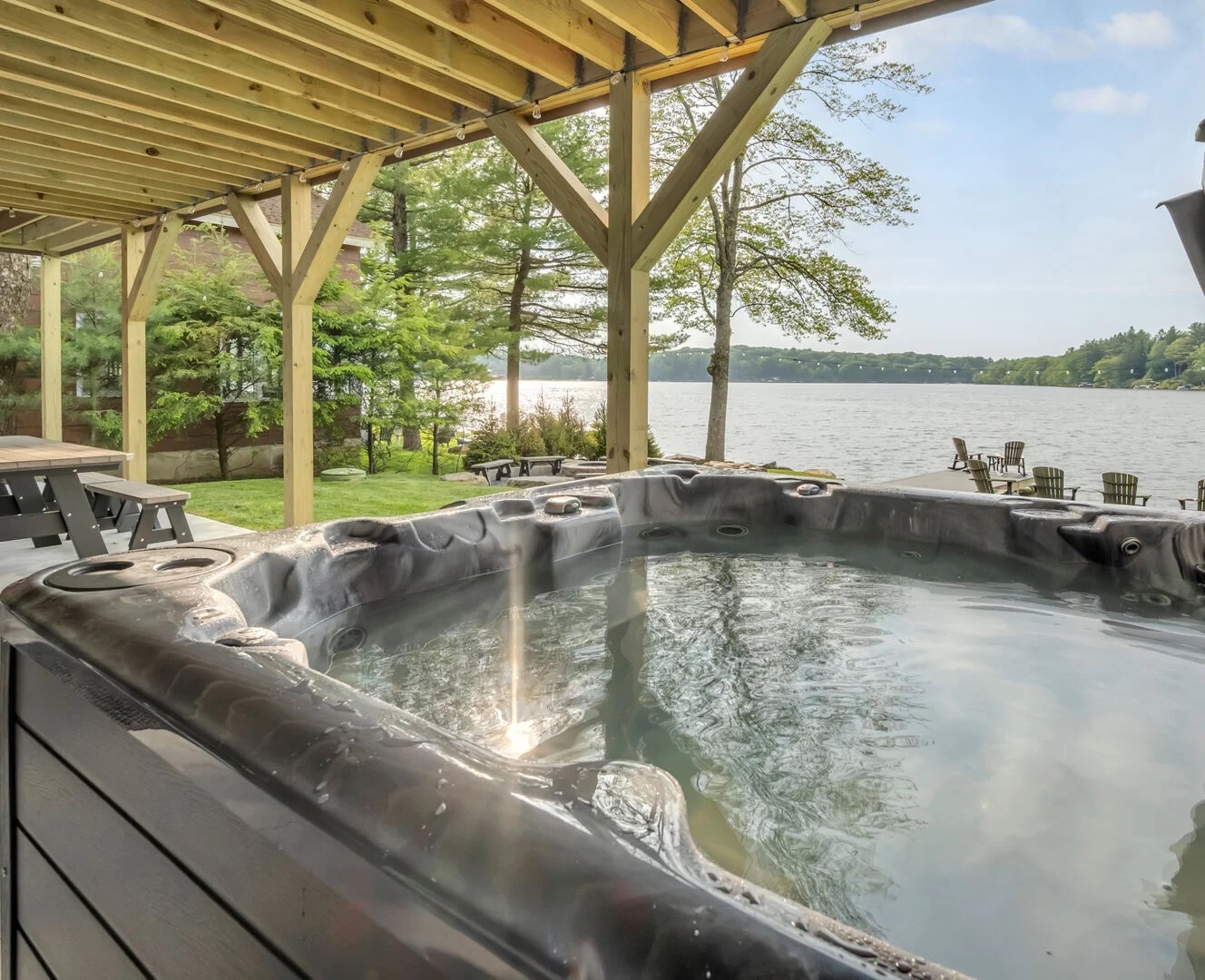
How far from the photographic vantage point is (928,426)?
1064 inches

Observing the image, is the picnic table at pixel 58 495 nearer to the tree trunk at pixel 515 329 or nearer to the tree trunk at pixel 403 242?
the tree trunk at pixel 403 242

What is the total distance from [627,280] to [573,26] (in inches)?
37.8

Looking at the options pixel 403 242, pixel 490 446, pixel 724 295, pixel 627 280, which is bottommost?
pixel 490 446

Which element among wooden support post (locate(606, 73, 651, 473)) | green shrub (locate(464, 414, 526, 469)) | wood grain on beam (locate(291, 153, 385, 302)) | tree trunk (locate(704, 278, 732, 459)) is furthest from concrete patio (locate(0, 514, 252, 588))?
tree trunk (locate(704, 278, 732, 459))

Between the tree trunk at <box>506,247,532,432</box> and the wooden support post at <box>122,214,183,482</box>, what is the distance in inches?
191

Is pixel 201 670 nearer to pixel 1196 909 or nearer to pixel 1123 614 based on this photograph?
pixel 1196 909

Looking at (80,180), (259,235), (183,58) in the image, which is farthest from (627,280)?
(80,180)

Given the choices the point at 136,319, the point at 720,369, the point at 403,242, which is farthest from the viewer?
the point at 403,242

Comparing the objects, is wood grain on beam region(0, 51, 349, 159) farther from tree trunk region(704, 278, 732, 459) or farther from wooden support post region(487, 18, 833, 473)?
tree trunk region(704, 278, 732, 459)

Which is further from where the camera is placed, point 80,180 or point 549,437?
point 549,437

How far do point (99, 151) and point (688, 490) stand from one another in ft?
13.2

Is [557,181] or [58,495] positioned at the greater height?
[557,181]

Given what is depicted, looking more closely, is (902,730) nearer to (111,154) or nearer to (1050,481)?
(111,154)

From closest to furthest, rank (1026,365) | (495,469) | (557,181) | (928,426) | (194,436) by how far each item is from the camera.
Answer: (557,181) < (495,469) < (194,436) < (928,426) < (1026,365)
